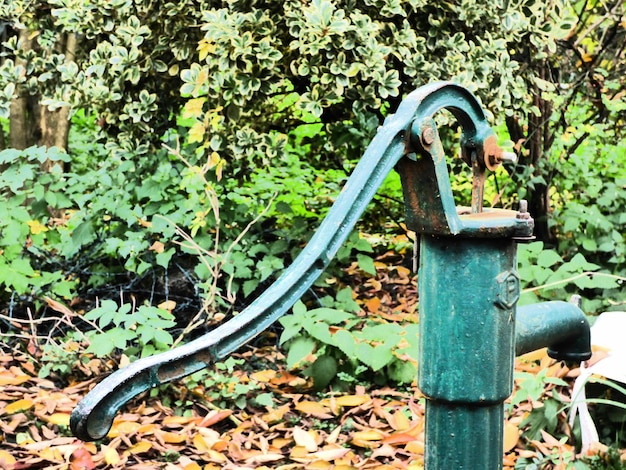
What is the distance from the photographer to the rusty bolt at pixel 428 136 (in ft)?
3.36

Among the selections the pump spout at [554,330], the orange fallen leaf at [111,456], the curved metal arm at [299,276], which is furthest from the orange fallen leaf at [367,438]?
the curved metal arm at [299,276]

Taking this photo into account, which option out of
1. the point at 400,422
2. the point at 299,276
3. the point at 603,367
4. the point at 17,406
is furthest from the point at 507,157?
the point at 17,406

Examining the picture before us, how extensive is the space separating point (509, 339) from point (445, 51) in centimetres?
251

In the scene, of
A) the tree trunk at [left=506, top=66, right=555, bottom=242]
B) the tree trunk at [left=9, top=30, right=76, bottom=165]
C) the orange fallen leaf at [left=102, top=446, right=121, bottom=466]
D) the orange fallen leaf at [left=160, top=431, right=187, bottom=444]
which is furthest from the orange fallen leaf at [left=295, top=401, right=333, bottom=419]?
A: the tree trunk at [left=9, top=30, right=76, bottom=165]

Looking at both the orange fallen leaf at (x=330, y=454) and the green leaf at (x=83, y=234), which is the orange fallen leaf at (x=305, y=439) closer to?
the orange fallen leaf at (x=330, y=454)

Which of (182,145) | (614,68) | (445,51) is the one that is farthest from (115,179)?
(614,68)

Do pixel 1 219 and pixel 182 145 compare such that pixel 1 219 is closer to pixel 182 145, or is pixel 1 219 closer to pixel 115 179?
pixel 115 179

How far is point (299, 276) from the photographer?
879 mm

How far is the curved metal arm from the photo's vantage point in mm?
748

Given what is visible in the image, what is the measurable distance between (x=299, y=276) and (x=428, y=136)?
0.29 m

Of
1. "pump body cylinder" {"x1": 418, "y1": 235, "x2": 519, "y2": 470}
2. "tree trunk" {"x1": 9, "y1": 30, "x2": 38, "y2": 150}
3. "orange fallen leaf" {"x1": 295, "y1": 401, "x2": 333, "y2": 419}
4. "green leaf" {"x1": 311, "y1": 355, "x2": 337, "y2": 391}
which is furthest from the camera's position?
"tree trunk" {"x1": 9, "y1": 30, "x2": 38, "y2": 150}

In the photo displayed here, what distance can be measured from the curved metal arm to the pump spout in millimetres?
330

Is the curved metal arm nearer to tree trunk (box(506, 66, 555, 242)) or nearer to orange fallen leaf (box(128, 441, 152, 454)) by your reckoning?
orange fallen leaf (box(128, 441, 152, 454))

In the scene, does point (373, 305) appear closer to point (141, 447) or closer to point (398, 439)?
point (398, 439)
